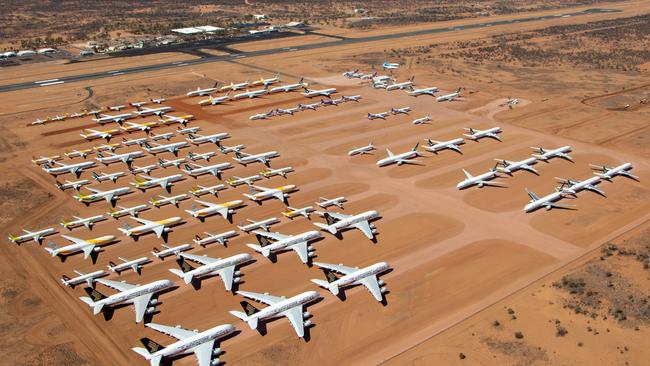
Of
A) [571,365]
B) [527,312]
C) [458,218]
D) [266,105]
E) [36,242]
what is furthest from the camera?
[266,105]

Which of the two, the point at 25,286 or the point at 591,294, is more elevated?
the point at 591,294

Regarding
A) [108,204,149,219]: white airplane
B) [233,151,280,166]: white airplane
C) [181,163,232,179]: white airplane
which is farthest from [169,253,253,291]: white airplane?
[233,151,280,166]: white airplane

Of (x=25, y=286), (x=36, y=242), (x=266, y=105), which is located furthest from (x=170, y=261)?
(x=266, y=105)

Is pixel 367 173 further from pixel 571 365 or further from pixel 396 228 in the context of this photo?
pixel 571 365

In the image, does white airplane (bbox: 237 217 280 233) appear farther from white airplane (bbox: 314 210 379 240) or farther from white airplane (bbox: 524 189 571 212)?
white airplane (bbox: 524 189 571 212)

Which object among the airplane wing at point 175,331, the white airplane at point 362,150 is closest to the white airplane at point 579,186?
the white airplane at point 362,150

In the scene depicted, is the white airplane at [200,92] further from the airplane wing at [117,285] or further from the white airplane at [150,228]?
the airplane wing at [117,285]

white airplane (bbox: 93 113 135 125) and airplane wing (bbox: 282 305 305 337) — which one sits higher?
airplane wing (bbox: 282 305 305 337)
